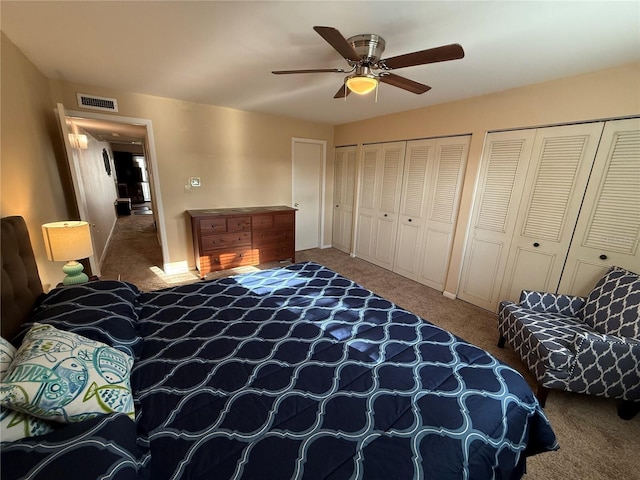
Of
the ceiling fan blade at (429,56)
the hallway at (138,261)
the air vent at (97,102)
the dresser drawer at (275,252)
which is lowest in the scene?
the hallway at (138,261)

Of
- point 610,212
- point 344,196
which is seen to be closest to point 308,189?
point 344,196

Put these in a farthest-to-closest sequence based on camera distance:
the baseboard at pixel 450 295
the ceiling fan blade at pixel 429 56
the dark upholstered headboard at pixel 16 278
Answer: the baseboard at pixel 450 295
the ceiling fan blade at pixel 429 56
the dark upholstered headboard at pixel 16 278

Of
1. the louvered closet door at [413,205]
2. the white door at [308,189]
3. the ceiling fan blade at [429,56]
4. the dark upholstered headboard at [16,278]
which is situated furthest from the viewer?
the white door at [308,189]

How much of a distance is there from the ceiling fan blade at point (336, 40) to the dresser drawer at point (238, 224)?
267 cm

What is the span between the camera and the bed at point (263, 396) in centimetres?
83

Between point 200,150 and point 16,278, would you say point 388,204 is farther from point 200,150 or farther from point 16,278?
point 16,278

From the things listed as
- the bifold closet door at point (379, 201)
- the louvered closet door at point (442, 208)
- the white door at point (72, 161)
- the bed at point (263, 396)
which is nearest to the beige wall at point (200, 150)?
the white door at point (72, 161)

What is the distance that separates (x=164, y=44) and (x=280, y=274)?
6.48 feet

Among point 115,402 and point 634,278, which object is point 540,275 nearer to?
point 634,278

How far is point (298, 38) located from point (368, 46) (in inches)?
18.7

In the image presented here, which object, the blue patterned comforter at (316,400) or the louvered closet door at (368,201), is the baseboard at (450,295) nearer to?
the louvered closet door at (368,201)

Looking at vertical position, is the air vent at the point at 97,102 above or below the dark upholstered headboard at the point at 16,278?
above

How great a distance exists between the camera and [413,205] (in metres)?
3.70

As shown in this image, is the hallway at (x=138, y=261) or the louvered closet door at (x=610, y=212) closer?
the louvered closet door at (x=610, y=212)
